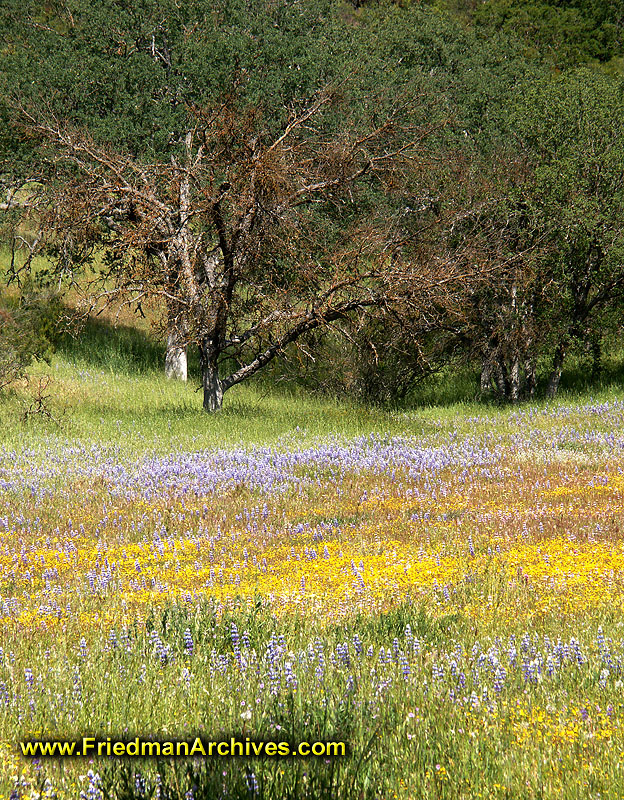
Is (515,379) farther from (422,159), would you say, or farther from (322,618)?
(322,618)

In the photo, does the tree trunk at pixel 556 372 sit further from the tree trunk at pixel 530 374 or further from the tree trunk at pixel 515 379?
the tree trunk at pixel 515 379

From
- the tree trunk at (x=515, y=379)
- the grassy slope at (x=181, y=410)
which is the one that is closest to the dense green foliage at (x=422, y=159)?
the tree trunk at (x=515, y=379)

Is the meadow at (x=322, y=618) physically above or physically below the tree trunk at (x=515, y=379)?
below

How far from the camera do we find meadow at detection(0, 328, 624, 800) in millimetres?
3498

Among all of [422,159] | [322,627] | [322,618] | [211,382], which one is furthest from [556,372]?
[322,627]

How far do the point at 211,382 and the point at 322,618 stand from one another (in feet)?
41.5

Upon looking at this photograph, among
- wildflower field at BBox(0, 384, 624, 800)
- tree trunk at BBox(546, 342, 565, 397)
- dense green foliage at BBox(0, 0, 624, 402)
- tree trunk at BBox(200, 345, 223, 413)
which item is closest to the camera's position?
wildflower field at BBox(0, 384, 624, 800)

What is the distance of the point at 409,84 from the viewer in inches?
1471

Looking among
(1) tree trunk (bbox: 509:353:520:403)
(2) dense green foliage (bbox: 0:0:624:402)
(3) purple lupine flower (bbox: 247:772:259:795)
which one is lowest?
(3) purple lupine flower (bbox: 247:772:259:795)

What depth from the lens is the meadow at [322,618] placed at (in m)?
3.50

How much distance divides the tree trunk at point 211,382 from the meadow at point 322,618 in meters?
5.01

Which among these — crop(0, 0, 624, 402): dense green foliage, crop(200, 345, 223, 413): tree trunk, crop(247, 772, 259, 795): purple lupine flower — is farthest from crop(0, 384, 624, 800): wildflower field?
crop(0, 0, 624, 402): dense green foliage

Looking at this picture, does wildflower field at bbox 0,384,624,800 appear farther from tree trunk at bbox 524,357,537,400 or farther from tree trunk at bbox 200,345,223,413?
tree trunk at bbox 524,357,537,400

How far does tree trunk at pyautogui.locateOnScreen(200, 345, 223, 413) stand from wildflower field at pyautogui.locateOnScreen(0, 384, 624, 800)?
654cm
